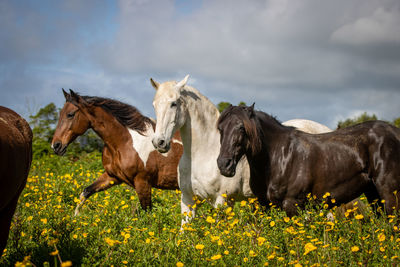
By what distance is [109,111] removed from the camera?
666 cm

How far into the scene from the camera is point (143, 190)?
20.2 ft

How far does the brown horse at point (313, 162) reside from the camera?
14.1ft

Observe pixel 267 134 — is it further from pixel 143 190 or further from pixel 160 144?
pixel 143 190

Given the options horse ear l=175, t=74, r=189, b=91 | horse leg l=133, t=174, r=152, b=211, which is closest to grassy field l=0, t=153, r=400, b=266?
horse ear l=175, t=74, r=189, b=91

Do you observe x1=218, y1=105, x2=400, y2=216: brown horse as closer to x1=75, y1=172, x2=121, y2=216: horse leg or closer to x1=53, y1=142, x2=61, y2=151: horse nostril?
x1=75, y1=172, x2=121, y2=216: horse leg

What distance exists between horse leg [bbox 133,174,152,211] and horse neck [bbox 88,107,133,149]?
2.42ft

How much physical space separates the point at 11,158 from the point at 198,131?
96.3 inches

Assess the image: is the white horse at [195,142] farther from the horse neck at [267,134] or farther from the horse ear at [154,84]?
the horse neck at [267,134]

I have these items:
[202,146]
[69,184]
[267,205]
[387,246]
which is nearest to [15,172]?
[202,146]

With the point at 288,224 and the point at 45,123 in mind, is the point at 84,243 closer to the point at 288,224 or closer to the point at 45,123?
the point at 288,224

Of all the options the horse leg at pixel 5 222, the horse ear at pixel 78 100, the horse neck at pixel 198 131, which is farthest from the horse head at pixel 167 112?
the horse ear at pixel 78 100

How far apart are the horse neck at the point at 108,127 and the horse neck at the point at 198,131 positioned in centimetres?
200

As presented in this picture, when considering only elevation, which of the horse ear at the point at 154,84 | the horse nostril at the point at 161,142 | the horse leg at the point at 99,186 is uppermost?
the horse ear at the point at 154,84

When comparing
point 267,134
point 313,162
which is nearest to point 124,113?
point 267,134
